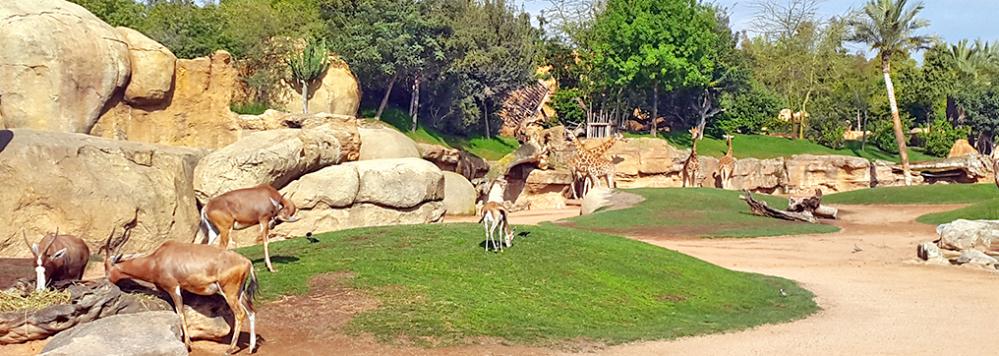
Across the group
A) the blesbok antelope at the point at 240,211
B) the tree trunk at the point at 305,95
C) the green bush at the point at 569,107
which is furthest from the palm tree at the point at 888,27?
the blesbok antelope at the point at 240,211

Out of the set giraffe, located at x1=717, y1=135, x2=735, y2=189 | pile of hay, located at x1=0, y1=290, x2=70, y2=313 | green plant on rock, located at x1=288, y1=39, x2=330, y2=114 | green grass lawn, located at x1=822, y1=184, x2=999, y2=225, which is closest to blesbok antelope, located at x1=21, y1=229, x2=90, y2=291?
pile of hay, located at x1=0, y1=290, x2=70, y2=313

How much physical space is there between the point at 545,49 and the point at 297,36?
2635 centimetres

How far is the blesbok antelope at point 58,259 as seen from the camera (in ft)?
37.1

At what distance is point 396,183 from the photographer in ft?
80.3

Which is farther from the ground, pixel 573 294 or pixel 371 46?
pixel 371 46

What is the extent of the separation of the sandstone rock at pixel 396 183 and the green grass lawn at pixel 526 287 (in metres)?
5.09

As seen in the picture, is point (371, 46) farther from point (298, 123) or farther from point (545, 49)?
point (545, 49)

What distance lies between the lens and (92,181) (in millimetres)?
19828

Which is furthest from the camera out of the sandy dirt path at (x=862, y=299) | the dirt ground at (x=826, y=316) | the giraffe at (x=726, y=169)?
the giraffe at (x=726, y=169)

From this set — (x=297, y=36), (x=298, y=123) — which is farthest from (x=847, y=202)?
(x=297, y=36)

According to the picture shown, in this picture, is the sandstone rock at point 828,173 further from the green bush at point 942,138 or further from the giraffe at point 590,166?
the green bush at point 942,138

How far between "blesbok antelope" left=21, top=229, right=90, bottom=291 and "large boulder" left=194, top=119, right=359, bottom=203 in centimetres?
988

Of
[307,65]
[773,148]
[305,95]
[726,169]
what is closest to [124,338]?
[307,65]

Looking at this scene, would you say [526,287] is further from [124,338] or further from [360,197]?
[360,197]
